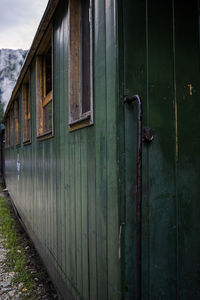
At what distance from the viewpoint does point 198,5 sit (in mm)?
1729

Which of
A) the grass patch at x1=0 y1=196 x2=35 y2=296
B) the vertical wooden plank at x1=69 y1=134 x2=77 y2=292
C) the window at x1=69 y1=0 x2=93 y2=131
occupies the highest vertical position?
the window at x1=69 y1=0 x2=93 y2=131

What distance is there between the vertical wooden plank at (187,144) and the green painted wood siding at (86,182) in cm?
40

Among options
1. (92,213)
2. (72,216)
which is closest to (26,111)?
(72,216)

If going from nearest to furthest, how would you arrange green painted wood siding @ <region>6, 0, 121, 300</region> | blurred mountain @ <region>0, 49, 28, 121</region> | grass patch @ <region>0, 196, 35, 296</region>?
green painted wood siding @ <region>6, 0, 121, 300</region> → grass patch @ <region>0, 196, 35, 296</region> → blurred mountain @ <region>0, 49, 28, 121</region>

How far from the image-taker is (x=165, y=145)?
5.38ft

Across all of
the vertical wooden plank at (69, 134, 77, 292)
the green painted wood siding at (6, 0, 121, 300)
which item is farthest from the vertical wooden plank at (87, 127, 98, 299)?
the vertical wooden plank at (69, 134, 77, 292)

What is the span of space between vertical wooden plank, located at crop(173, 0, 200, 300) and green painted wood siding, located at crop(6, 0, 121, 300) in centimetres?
40

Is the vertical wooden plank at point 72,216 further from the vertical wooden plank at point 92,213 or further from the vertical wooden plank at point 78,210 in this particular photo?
the vertical wooden plank at point 92,213

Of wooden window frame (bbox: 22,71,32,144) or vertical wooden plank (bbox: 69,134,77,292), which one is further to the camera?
wooden window frame (bbox: 22,71,32,144)

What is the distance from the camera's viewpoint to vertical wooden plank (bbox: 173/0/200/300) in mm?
1652

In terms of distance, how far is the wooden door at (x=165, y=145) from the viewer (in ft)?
5.13

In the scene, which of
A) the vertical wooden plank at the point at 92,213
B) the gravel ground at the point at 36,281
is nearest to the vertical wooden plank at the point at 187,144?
the vertical wooden plank at the point at 92,213

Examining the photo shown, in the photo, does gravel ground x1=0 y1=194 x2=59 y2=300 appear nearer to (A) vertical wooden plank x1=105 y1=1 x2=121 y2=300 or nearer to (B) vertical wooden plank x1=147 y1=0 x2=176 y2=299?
(A) vertical wooden plank x1=105 y1=1 x2=121 y2=300

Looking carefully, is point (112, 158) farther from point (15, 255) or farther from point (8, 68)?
point (8, 68)
